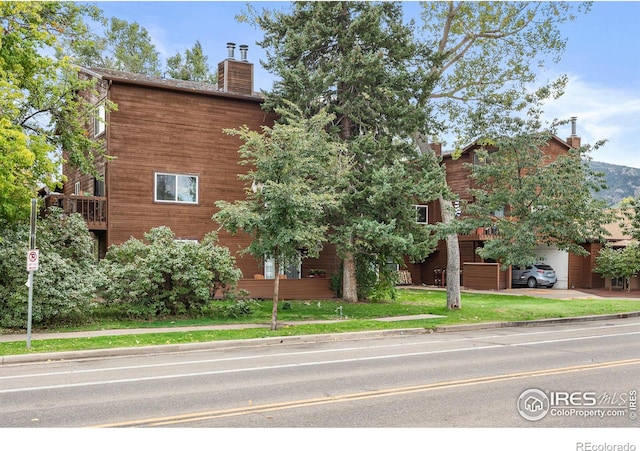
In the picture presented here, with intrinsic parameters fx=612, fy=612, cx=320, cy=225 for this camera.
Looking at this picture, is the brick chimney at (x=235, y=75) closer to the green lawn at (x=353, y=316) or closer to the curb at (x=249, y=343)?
the green lawn at (x=353, y=316)

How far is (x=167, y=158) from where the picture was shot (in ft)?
82.2

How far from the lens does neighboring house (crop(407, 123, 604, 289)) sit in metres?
37.8

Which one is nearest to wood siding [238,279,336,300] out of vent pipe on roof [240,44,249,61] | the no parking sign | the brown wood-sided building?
the brown wood-sided building

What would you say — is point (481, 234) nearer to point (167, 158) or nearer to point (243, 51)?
point (243, 51)

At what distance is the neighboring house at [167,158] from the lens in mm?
23859

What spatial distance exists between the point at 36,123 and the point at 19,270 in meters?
6.74

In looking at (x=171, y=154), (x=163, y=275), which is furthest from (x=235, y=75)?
(x=163, y=275)

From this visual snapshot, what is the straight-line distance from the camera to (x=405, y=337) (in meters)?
16.6

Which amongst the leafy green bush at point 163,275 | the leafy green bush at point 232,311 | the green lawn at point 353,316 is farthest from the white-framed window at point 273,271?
the leafy green bush at point 163,275

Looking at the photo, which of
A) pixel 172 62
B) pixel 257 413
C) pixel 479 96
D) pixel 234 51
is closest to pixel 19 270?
pixel 257 413

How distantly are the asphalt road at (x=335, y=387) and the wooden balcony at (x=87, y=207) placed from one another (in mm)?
11885

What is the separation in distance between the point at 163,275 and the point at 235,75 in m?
11.6

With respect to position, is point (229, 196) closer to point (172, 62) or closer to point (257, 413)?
point (257, 413)

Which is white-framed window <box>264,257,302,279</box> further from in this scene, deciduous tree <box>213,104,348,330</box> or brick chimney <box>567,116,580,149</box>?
brick chimney <box>567,116,580,149</box>
